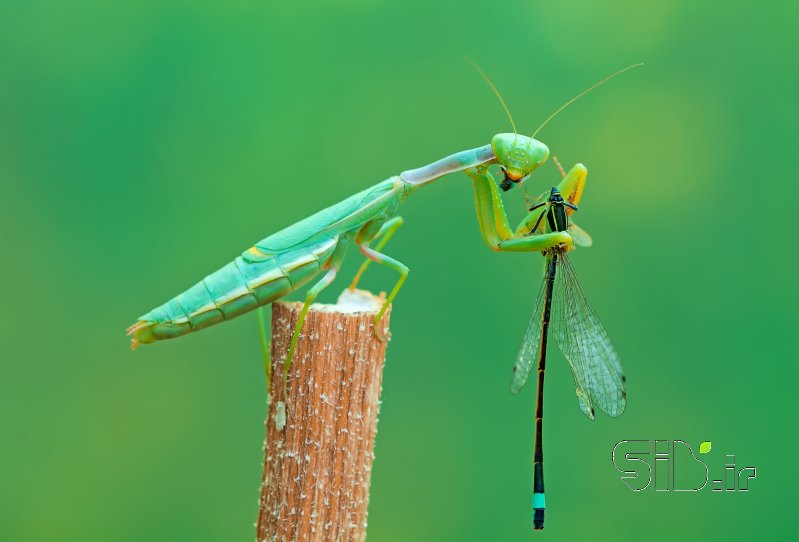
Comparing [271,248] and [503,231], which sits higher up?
[503,231]

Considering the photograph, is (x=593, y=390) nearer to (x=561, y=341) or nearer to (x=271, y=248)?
(x=561, y=341)

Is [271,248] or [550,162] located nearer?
[271,248]

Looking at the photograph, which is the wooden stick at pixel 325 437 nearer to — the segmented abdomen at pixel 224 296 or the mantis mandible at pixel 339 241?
the mantis mandible at pixel 339 241

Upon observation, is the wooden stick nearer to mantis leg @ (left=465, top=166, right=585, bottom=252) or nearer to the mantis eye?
mantis leg @ (left=465, top=166, right=585, bottom=252)

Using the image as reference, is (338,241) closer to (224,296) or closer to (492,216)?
(224,296)

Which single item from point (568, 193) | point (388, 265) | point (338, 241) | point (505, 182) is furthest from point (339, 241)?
point (568, 193)

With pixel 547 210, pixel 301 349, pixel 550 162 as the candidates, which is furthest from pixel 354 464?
pixel 550 162

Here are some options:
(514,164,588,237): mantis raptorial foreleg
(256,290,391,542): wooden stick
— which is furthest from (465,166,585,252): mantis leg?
(256,290,391,542): wooden stick
